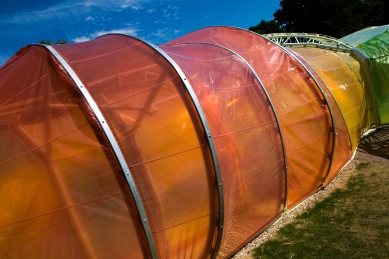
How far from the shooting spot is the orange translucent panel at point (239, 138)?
17.9ft

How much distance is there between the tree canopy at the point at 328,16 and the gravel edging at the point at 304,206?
108 ft

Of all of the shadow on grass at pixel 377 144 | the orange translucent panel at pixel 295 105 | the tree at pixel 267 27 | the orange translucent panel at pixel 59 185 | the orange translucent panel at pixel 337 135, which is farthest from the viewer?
the tree at pixel 267 27

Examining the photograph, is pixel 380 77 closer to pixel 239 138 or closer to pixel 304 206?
pixel 304 206

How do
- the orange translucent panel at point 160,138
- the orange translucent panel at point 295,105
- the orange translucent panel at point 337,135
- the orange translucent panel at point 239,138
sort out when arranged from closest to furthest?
the orange translucent panel at point 160,138
the orange translucent panel at point 239,138
the orange translucent panel at point 295,105
the orange translucent panel at point 337,135

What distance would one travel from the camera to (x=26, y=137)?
421cm

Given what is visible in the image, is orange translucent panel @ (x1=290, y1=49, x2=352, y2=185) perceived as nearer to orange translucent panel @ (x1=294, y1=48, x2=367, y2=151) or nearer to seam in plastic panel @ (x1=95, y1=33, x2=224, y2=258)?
orange translucent panel @ (x1=294, y1=48, x2=367, y2=151)

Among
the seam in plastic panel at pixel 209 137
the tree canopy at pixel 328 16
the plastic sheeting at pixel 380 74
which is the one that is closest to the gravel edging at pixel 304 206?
the seam in plastic panel at pixel 209 137

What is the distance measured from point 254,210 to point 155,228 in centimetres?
228

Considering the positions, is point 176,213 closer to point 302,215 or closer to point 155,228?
point 155,228

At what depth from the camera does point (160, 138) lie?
4707mm

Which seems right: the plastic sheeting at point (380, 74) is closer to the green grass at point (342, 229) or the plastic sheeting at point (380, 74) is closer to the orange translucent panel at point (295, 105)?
the green grass at point (342, 229)

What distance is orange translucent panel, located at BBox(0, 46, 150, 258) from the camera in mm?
3965

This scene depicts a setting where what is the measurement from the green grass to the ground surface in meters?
0.12

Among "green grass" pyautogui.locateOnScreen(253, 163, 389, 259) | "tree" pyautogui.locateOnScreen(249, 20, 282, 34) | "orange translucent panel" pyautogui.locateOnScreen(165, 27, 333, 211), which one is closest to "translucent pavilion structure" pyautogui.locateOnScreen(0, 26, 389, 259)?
"orange translucent panel" pyautogui.locateOnScreen(165, 27, 333, 211)
